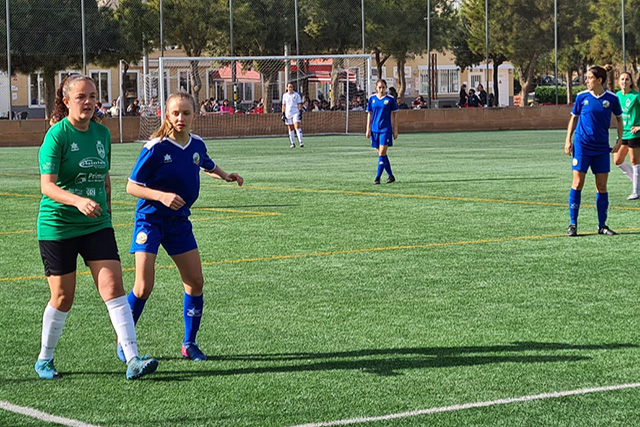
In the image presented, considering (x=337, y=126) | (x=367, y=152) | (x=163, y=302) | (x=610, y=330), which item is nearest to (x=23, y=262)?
(x=163, y=302)

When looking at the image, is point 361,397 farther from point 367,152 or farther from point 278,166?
point 367,152

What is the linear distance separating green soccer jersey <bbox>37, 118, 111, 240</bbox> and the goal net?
36.6m

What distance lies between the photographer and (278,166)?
87.4 ft

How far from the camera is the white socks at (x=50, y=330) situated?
6.54 metres

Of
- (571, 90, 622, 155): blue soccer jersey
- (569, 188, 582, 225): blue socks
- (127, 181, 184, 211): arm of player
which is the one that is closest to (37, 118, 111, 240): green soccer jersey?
(127, 181, 184, 211): arm of player

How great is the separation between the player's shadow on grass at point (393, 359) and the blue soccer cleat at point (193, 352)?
0.21ft

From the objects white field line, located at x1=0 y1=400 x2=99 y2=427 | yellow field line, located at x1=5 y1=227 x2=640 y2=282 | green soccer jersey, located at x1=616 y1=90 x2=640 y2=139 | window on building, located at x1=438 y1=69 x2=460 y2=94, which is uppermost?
window on building, located at x1=438 y1=69 x2=460 y2=94

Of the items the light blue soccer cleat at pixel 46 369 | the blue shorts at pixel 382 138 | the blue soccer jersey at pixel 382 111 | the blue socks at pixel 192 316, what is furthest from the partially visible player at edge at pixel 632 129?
the light blue soccer cleat at pixel 46 369

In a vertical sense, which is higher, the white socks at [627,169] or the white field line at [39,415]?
the white socks at [627,169]

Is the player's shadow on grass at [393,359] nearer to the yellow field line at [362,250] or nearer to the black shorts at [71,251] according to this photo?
the black shorts at [71,251]

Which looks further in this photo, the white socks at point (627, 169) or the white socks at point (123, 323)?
the white socks at point (627, 169)

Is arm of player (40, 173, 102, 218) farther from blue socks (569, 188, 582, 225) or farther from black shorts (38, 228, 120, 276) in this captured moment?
blue socks (569, 188, 582, 225)

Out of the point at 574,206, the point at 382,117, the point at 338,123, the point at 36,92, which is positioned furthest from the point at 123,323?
the point at 36,92

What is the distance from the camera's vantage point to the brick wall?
4138cm
